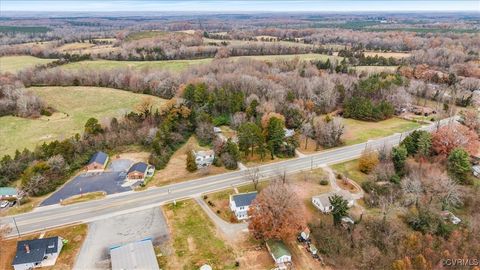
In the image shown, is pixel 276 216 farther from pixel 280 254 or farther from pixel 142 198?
pixel 142 198

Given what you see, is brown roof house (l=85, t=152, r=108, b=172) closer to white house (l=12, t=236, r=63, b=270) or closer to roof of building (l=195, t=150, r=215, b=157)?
roof of building (l=195, t=150, r=215, b=157)

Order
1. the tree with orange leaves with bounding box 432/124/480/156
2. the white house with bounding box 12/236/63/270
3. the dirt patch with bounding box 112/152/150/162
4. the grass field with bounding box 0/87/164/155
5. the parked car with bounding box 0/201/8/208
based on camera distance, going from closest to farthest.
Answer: the white house with bounding box 12/236/63/270
the parked car with bounding box 0/201/8/208
the tree with orange leaves with bounding box 432/124/480/156
the dirt patch with bounding box 112/152/150/162
the grass field with bounding box 0/87/164/155

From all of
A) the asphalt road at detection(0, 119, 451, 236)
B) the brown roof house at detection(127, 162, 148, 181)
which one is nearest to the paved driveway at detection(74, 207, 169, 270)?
the asphalt road at detection(0, 119, 451, 236)

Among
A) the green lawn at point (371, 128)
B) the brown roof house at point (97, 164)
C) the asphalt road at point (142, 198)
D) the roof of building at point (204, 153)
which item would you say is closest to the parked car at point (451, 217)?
the asphalt road at point (142, 198)

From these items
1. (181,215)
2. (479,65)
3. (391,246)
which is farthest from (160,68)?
(479,65)

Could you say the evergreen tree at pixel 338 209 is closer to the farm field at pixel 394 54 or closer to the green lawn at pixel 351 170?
the green lawn at pixel 351 170

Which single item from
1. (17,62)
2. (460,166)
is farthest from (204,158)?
(17,62)
